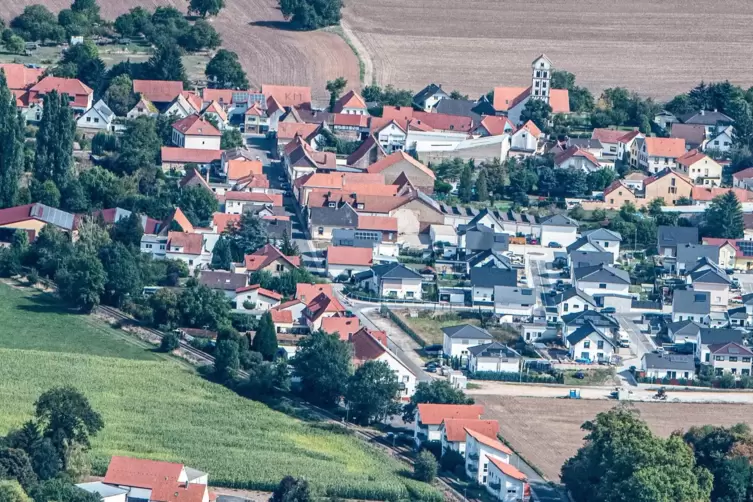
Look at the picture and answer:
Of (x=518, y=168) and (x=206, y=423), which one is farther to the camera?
(x=518, y=168)

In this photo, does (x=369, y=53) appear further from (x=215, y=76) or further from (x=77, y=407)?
(x=77, y=407)

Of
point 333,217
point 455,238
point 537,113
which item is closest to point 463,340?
point 455,238

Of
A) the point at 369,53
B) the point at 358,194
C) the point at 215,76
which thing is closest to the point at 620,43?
the point at 369,53

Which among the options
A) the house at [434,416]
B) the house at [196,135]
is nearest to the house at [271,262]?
the house at [196,135]

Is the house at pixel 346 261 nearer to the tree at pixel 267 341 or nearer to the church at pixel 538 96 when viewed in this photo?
the tree at pixel 267 341

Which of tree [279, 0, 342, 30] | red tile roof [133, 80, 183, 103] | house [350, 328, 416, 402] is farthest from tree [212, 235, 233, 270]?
tree [279, 0, 342, 30]
